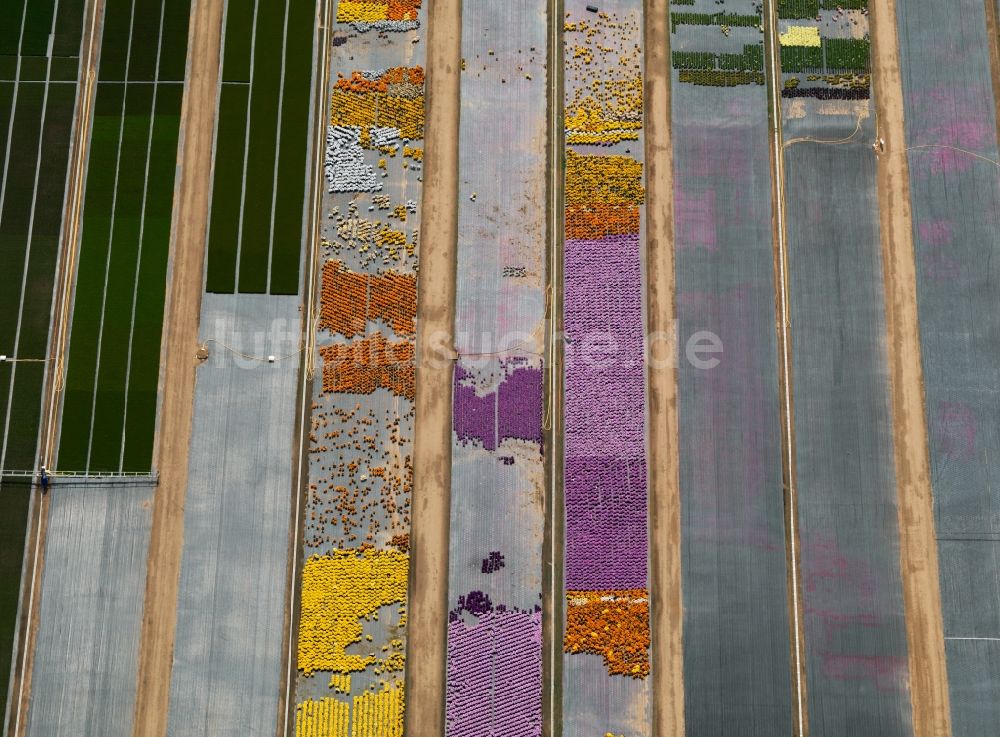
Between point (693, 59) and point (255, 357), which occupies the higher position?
Answer: point (693, 59)

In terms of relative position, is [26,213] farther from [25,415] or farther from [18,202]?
[25,415]

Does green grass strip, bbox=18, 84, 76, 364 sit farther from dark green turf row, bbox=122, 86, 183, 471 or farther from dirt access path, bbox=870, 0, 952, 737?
dirt access path, bbox=870, 0, 952, 737

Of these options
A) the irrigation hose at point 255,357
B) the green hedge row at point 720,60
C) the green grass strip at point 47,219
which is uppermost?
the green hedge row at point 720,60

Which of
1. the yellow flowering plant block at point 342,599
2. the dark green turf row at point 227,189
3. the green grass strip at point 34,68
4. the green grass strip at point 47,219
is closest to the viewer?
the yellow flowering plant block at point 342,599

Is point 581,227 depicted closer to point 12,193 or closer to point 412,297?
point 412,297

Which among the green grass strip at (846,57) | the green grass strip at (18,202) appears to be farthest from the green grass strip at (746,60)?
the green grass strip at (18,202)

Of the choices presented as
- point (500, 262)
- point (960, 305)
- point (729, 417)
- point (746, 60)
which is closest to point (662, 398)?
point (729, 417)

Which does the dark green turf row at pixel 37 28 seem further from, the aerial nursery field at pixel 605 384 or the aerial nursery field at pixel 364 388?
the aerial nursery field at pixel 605 384

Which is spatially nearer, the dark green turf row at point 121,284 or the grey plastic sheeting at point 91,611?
the grey plastic sheeting at point 91,611
